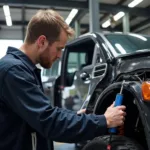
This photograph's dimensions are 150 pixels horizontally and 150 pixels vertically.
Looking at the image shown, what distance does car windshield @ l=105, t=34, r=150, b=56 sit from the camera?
292cm

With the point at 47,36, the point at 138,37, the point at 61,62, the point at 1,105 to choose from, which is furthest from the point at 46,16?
the point at 61,62

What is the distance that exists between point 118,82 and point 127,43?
92 centimetres

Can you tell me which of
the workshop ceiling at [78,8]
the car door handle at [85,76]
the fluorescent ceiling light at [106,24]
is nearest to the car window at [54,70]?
the car door handle at [85,76]

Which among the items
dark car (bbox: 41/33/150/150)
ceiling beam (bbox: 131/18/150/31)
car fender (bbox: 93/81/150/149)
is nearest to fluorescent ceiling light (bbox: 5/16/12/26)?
ceiling beam (bbox: 131/18/150/31)

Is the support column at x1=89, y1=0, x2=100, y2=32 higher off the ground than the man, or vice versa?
the support column at x1=89, y1=0, x2=100, y2=32

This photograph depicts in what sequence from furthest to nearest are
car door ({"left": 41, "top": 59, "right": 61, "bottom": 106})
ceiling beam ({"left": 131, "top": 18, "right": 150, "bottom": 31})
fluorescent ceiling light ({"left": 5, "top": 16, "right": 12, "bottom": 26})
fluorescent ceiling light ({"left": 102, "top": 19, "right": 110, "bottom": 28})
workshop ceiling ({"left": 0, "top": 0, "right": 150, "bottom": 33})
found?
1. ceiling beam ({"left": 131, "top": 18, "right": 150, "bottom": 31})
2. fluorescent ceiling light ({"left": 102, "top": 19, "right": 110, "bottom": 28})
3. fluorescent ceiling light ({"left": 5, "top": 16, "right": 12, "bottom": 26})
4. workshop ceiling ({"left": 0, "top": 0, "right": 150, "bottom": 33})
5. car door ({"left": 41, "top": 59, "right": 61, "bottom": 106})

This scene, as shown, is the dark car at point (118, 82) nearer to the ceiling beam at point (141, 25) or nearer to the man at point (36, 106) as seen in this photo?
the man at point (36, 106)

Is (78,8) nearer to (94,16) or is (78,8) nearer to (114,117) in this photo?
(94,16)

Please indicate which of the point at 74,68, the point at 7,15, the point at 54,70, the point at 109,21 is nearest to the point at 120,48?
the point at 74,68

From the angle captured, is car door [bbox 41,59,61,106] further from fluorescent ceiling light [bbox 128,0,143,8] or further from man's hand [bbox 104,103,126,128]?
fluorescent ceiling light [bbox 128,0,143,8]

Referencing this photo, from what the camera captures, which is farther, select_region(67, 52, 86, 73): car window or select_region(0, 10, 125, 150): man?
select_region(67, 52, 86, 73): car window

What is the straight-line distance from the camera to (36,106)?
138cm

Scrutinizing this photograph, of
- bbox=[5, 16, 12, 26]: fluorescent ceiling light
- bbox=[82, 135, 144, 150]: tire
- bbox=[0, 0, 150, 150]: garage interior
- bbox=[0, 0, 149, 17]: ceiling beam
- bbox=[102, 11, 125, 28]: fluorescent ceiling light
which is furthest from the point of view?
bbox=[5, 16, 12, 26]: fluorescent ceiling light

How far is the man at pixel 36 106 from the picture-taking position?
1376 millimetres
